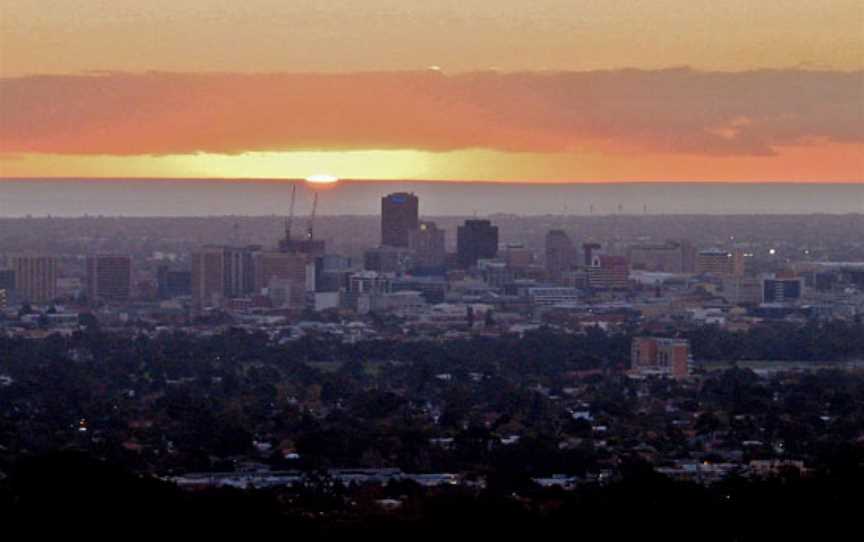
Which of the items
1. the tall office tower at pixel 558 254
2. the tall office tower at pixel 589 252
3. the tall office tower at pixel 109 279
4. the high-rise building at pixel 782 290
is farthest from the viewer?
the tall office tower at pixel 589 252

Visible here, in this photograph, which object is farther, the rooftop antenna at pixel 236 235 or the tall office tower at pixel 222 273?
the rooftop antenna at pixel 236 235

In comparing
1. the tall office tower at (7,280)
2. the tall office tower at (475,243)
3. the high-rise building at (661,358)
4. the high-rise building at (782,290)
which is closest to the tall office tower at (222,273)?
the tall office tower at (7,280)

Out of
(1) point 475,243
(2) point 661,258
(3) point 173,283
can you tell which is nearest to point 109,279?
(3) point 173,283

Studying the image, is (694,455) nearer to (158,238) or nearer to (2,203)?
(158,238)

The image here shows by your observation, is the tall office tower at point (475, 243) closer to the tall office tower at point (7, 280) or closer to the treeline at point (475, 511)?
the tall office tower at point (7, 280)

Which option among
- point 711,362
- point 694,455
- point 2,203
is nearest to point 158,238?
point 2,203

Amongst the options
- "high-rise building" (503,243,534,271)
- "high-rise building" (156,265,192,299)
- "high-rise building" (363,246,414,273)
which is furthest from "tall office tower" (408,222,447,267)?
"high-rise building" (156,265,192,299)

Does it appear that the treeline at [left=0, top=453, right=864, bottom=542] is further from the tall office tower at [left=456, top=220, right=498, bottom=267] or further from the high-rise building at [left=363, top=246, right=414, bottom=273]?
the tall office tower at [left=456, top=220, right=498, bottom=267]
